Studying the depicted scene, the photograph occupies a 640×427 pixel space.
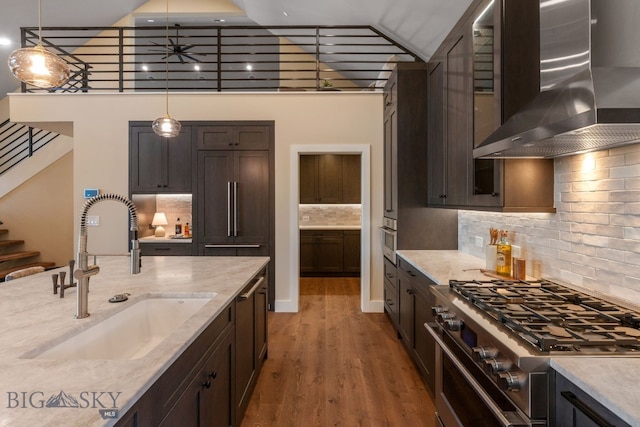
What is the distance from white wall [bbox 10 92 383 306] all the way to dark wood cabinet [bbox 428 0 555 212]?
5.54 feet

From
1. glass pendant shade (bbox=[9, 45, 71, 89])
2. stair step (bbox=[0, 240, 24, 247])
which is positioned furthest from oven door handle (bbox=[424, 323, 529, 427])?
stair step (bbox=[0, 240, 24, 247])

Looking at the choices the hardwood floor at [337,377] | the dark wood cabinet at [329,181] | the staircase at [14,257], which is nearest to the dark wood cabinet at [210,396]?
the hardwood floor at [337,377]

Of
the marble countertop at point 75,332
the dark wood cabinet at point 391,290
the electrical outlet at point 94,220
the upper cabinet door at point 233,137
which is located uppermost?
the upper cabinet door at point 233,137

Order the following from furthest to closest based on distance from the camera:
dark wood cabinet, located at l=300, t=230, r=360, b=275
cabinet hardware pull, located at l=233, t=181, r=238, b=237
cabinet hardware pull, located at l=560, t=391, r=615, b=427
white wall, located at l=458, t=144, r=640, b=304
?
dark wood cabinet, located at l=300, t=230, r=360, b=275 < cabinet hardware pull, located at l=233, t=181, r=238, b=237 < white wall, located at l=458, t=144, r=640, b=304 < cabinet hardware pull, located at l=560, t=391, r=615, b=427

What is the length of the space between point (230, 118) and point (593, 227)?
4.05 metres

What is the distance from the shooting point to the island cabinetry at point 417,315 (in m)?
2.40

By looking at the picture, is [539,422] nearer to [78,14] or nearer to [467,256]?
[467,256]

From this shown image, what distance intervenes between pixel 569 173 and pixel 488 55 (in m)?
0.88

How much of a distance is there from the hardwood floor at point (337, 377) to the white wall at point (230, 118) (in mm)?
742

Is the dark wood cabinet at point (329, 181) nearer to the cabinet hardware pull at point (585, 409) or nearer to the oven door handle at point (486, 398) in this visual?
the oven door handle at point (486, 398)

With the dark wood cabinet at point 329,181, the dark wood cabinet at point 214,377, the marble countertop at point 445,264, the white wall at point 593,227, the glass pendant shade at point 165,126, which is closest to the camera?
the dark wood cabinet at point 214,377

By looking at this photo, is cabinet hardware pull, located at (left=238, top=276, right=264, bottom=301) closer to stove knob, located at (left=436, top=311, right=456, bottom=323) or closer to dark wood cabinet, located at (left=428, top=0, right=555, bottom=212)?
stove knob, located at (left=436, top=311, right=456, bottom=323)

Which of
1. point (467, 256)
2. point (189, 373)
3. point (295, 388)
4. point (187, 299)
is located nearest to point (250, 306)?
point (187, 299)

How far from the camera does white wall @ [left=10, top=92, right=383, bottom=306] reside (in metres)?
4.46
